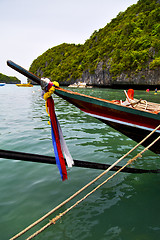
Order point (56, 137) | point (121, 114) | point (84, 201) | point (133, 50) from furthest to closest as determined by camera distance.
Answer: point (133, 50) → point (121, 114) → point (84, 201) → point (56, 137)

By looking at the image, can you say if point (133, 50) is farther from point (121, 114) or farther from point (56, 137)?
point (56, 137)

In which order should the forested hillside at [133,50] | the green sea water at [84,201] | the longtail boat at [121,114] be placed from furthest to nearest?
the forested hillside at [133,50], the longtail boat at [121,114], the green sea water at [84,201]

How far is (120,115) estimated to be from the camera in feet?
12.2

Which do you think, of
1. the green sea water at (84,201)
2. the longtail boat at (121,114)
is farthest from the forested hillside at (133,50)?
the green sea water at (84,201)

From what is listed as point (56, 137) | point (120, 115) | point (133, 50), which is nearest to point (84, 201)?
point (56, 137)

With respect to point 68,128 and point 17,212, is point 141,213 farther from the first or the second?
point 68,128

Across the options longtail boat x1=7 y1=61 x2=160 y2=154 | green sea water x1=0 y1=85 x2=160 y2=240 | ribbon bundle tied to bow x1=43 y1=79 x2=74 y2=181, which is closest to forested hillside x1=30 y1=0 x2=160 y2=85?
longtail boat x1=7 y1=61 x2=160 y2=154

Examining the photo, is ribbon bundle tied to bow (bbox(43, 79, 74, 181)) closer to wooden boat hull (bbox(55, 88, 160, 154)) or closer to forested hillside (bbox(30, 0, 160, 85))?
wooden boat hull (bbox(55, 88, 160, 154))

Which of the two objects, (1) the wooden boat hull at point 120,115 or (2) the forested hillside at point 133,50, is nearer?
(1) the wooden boat hull at point 120,115

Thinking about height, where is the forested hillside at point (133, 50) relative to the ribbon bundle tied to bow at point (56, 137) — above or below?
above

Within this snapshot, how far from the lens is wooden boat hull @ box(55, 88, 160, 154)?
11.8 ft

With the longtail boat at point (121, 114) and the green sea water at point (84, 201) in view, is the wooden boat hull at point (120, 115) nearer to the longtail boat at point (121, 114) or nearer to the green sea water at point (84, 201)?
the longtail boat at point (121, 114)

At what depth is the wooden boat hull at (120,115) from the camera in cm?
359

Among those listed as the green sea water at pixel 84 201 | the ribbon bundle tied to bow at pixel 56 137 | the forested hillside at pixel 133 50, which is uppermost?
the forested hillside at pixel 133 50
